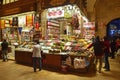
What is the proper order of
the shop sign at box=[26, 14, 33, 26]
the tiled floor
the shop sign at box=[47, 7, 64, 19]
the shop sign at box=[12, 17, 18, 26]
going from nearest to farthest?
the tiled floor, the shop sign at box=[47, 7, 64, 19], the shop sign at box=[26, 14, 33, 26], the shop sign at box=[12, 17, 18, 26]

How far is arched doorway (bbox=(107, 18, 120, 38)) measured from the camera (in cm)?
1721

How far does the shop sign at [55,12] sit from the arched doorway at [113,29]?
646cm

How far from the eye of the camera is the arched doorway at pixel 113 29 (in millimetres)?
17206

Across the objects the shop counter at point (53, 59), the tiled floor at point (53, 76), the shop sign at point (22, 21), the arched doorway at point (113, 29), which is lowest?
the tiled floor at point (53, 76)

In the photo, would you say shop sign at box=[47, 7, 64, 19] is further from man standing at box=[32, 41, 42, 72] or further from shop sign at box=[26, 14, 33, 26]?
man standing at box=[32, 41, 42, 72]

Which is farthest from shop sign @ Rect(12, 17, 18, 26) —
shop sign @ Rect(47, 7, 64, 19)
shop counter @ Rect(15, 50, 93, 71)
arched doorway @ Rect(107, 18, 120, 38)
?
arched doorway @ Rect(107, 18, 120, 38)

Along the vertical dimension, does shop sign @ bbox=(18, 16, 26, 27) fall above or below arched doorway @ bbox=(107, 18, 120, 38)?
above

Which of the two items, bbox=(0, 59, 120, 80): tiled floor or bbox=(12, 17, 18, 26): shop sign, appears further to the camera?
bbox=(12, 17, 18, 26): shop sign

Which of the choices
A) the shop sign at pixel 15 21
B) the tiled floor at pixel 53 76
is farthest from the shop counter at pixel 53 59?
the shop sign at pixel 15 21

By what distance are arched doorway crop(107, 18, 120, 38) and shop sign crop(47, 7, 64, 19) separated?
6.46m

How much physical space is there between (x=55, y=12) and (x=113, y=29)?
8.64m

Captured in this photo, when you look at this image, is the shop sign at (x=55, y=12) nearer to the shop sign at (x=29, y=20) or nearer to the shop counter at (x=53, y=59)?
the shop sign at (x=29, y=20)

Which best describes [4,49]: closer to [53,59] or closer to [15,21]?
[15,21]

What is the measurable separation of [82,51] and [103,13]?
822 centimetres
